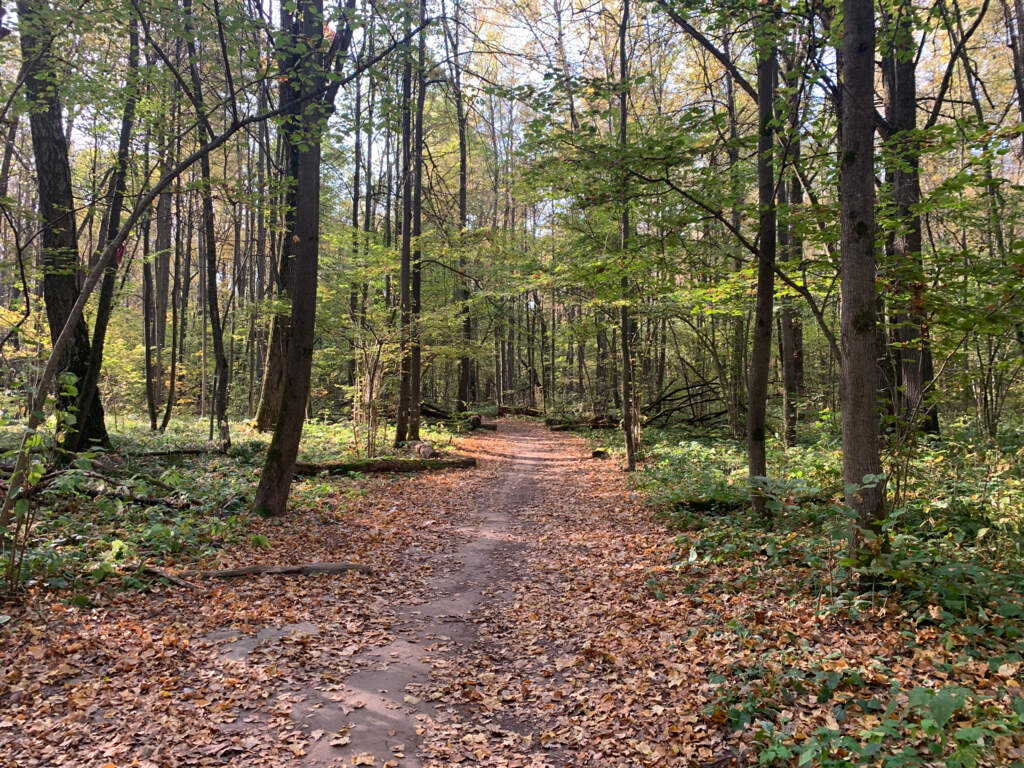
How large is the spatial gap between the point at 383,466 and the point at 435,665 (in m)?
8.07

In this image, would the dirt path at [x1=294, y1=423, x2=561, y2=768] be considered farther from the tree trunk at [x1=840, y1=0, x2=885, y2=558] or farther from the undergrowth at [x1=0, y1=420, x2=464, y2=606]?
the tree trunk at [x1=840, y1=0, x2=885, y2=558]

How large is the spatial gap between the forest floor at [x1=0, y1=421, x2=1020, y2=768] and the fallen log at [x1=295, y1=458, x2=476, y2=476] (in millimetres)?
4353

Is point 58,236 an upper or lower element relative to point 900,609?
upper

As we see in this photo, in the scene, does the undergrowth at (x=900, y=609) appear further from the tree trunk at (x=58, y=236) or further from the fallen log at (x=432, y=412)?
the fallen log at (x=432, y=412)

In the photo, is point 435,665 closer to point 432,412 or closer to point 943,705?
point 943,705

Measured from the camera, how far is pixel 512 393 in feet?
116

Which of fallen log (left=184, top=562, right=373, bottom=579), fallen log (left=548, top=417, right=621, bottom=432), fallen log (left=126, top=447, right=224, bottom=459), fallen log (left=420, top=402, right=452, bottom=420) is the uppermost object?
fallen log (left=420, top=402, right=452, bottom=420)

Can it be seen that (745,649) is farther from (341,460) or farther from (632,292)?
(341,460)

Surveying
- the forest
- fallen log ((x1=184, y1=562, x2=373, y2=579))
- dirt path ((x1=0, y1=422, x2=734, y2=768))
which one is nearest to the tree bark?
the forest

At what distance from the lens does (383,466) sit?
38.8ft

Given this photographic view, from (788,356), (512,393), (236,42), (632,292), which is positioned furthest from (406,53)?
(512,393)

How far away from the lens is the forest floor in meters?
3.04

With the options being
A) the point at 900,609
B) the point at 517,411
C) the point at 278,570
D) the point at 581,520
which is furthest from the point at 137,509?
the point at 517,411

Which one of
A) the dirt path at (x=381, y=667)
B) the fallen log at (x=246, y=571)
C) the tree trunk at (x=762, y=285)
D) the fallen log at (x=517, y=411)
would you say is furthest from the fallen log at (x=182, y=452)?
the fallen log at (x=517, y=411)
